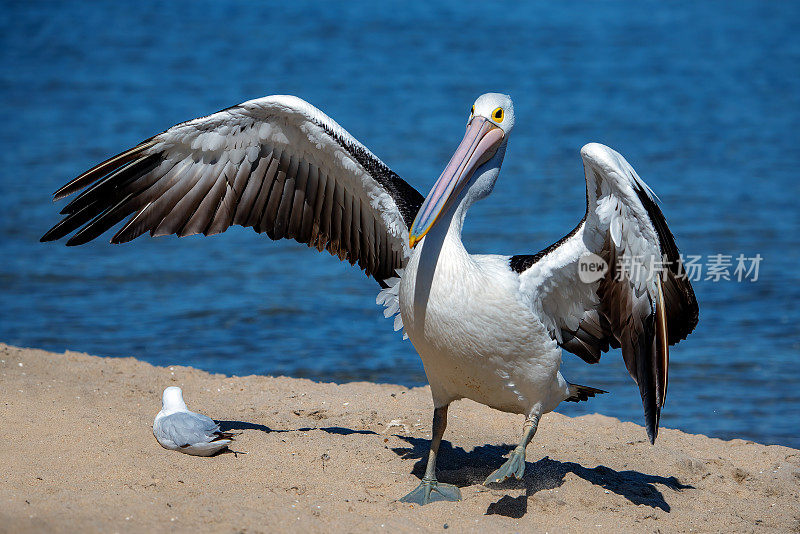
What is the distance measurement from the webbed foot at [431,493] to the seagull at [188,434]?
1.20 m

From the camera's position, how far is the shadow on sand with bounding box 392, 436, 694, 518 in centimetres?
566

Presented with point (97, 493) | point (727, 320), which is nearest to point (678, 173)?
point (727, 320)

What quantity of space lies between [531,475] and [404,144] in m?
10.6

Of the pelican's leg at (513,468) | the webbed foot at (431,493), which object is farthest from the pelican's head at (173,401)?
the pelican's leg at (513,468)

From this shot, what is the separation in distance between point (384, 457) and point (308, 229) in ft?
5.57

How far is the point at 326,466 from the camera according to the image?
222 inches

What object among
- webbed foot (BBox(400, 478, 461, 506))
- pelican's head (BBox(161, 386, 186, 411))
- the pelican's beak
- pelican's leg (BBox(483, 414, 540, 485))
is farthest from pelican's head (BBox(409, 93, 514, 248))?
pelican's head (BBox(161, 386, 186, 411))

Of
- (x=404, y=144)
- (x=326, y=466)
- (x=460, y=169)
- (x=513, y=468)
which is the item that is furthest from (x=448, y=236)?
(x=404, y=144)

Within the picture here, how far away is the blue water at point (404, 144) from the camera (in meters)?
9.02

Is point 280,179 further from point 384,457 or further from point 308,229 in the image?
point 384,457

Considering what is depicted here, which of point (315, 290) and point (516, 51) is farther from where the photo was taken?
point (516, 51)

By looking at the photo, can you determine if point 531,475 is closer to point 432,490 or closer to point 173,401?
point 432,490

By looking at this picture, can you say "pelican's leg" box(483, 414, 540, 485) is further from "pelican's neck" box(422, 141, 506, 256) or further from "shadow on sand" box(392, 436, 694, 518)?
"pelican's neck" box(422, 141, 506, 256)

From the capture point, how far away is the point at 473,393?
558 centimetres
